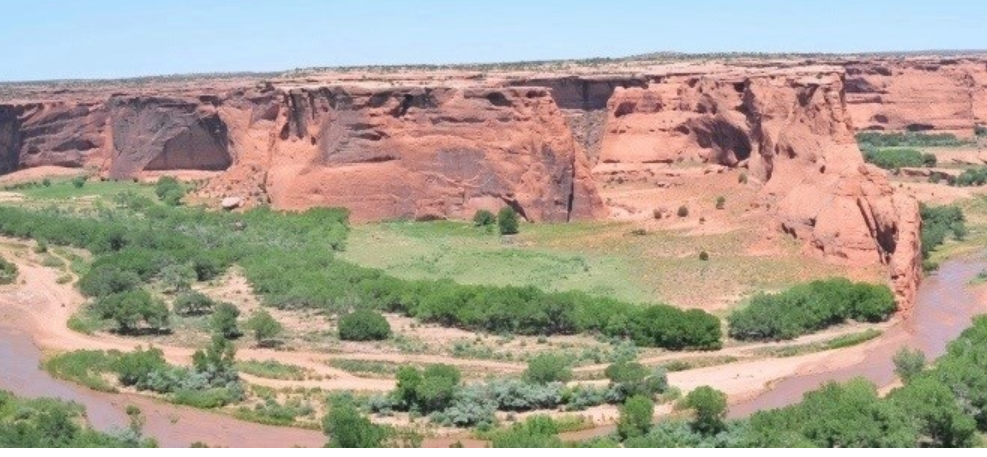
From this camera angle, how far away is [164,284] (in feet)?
151

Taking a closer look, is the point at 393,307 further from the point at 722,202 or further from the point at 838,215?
the point at 722,202

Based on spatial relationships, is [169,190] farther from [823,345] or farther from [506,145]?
[823,345]

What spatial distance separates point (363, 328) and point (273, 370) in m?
4.17

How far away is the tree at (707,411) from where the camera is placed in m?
25.9

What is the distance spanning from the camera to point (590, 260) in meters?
46.9

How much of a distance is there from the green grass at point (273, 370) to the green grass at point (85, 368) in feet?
11.4

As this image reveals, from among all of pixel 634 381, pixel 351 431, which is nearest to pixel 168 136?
pixel 634 381

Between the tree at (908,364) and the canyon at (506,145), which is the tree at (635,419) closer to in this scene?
the tree at (908,364)

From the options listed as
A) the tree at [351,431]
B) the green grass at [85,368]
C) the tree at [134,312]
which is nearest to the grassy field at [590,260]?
the tree at [134,312]

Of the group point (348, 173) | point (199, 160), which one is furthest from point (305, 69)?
point (348, 173)

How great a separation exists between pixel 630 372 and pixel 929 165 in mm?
49388

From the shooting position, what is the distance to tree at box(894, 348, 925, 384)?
1167 inches

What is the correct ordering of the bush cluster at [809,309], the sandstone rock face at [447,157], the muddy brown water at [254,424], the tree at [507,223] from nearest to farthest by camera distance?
the muddy brown water at [254,424]
the bush cluster at [809,309]
the tree at [507,223]
the sandstone rock face at [447,157]

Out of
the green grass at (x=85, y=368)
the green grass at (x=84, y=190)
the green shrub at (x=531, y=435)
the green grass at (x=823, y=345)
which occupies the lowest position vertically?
the green grass at (x=84, y=190)
